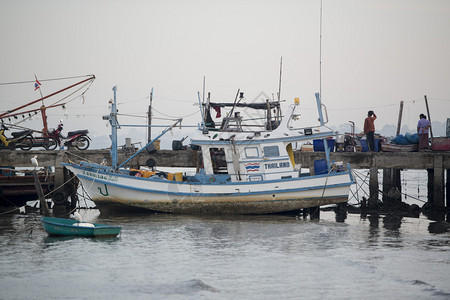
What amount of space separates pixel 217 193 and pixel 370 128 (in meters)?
8.80

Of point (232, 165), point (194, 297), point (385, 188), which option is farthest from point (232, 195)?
point (194, 297)

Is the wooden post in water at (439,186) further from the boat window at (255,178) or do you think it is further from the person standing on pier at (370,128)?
the boat window at (255,178)

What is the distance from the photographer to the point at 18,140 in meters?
28.7

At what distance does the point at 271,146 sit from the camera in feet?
80.5

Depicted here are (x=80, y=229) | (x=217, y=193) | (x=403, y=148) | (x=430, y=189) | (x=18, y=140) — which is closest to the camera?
(x=80, y=229)

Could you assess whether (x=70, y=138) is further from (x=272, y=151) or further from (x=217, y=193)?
(x=272, y=151)

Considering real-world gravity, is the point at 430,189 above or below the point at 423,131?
below

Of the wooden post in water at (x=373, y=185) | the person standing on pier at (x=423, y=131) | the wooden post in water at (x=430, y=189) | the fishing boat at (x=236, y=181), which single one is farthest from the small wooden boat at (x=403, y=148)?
the fishing boat at (x=236, y=181)

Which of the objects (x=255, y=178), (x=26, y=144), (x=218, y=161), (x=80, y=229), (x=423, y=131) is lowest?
(x=80, y=229)

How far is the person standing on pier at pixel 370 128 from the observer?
2764 centimetres

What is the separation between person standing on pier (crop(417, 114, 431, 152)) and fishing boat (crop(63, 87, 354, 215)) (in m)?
5.16

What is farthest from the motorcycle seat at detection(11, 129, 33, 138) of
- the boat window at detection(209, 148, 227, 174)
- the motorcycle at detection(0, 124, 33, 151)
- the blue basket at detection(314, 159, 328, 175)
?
the blue basket at detection(314, 159, 328, 175)

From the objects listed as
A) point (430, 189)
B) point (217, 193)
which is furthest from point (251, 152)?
point (430, 189)

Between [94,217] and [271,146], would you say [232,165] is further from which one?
[94,217]
